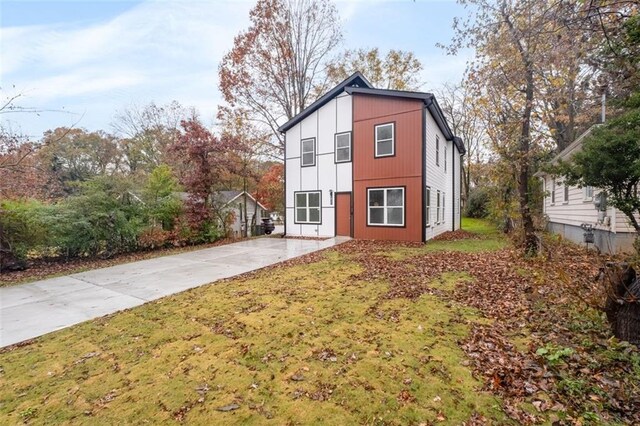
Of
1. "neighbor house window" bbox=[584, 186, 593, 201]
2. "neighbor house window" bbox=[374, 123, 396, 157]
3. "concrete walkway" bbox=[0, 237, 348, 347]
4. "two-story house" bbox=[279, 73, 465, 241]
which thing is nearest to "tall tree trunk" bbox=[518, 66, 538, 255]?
"neighbor house window" bbox=[584, 186, 593, 201]

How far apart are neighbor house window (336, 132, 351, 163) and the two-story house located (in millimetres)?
44

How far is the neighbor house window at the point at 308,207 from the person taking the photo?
1424 centimetres

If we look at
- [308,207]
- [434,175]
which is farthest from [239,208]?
[434,175]

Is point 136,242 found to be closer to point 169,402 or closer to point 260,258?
point 260,258

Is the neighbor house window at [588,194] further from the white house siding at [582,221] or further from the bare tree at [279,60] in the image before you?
the bare tree at [279,60]

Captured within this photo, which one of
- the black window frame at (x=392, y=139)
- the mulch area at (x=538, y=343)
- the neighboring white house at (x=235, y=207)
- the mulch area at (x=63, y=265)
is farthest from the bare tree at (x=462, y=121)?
the mulch area at (x=63, y=265)

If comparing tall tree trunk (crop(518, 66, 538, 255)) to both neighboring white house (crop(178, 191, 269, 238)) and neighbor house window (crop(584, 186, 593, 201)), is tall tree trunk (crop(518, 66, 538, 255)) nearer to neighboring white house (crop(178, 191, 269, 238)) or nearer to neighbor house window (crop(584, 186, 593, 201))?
neighbor house window (crop(584, 186, 593, 201))

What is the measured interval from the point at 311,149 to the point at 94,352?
11.9 metres

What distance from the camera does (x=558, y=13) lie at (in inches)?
204

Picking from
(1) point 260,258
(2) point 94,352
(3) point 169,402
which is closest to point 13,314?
(2) point 94,352

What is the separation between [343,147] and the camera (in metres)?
13.4

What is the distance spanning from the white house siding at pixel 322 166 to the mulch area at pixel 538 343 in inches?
280

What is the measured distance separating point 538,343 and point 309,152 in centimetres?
1222

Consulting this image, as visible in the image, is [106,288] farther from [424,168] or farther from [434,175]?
[434,175]
